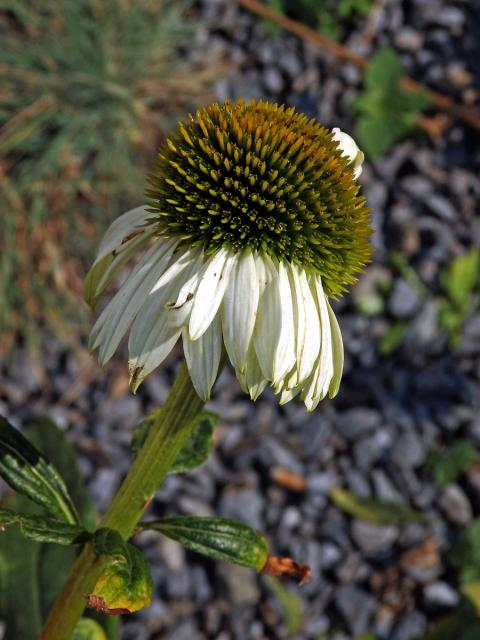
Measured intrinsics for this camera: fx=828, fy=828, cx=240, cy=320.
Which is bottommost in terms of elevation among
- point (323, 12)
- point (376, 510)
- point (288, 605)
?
point (288, 605)

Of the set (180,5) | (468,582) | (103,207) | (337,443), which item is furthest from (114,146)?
(468,582)

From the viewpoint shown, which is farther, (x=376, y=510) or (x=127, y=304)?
(x=376, y=510)

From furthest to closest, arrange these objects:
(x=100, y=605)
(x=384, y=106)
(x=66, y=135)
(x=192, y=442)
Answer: (x=384, y=106) < (x=66, y=135) < (x=192, y=442) < (x=100, y=605)

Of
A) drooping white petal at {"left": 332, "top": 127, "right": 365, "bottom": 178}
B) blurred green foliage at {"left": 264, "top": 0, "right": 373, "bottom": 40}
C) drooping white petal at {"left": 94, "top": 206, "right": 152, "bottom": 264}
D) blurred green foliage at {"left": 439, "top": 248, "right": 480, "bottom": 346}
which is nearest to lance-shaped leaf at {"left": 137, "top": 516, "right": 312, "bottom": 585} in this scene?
drooping white petal at {"left": 94, "top": 206, "right": 152, "bottom": 264}

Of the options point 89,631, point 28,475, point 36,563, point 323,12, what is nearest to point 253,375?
point 28,475

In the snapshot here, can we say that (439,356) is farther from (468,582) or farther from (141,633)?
(141,633)

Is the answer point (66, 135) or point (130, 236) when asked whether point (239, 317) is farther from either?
point (66, 135)

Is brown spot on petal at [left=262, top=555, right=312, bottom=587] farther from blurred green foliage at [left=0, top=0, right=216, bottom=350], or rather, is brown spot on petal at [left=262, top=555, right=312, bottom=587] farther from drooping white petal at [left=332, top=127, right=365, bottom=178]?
blurred green foliage at [left=0, top=0, right=216, bottom=350]
